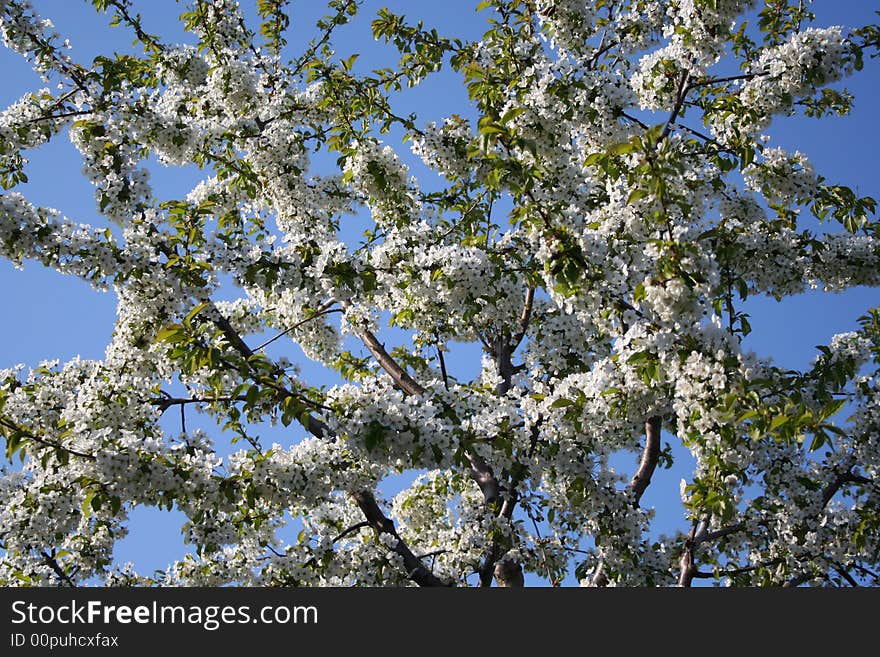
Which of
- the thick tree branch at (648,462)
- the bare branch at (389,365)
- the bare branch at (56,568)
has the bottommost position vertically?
the bare branch at (56,568)

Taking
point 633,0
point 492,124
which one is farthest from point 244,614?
point 633,0

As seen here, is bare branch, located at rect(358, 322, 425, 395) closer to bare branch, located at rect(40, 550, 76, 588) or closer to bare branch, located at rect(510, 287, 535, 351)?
bare branch, located at rect(510, 287, 535, 351)

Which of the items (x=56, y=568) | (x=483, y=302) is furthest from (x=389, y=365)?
(x=56, y=568)

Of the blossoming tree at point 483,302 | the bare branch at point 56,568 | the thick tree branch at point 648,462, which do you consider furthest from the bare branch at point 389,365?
the bare branch at point 56,568

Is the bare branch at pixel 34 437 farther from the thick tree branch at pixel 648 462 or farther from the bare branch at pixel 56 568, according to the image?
the thick tree branch at pixel 648 462

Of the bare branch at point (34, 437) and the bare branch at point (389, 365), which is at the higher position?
the bare branch at point (389, 365)

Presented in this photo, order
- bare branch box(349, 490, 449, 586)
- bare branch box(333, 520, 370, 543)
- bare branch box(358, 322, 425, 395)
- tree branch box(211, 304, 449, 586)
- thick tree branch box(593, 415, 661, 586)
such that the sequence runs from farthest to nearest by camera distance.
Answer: bare branch box(358, 322, 425, 395) → thick tree branch box(593, 415, 661, 586) → bare branch box(349, 490, 449, 586) → bare branch box(333, 520, 370, 543) → tree branch box(211, 304, 449, 586)

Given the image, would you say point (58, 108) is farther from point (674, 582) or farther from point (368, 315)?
point (674, 582)

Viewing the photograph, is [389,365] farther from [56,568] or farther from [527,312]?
[56,568]

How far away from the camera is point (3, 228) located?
5.67 m

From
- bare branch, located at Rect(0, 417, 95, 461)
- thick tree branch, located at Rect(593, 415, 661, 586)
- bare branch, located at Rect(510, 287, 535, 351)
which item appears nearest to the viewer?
bare branch, located at Rect(0, 417, 95, 461)

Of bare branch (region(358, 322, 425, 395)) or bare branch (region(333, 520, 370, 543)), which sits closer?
bare branch (region(333, 520, 370, 543))

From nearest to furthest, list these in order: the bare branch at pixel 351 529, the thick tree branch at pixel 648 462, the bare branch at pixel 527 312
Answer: the bare branch at pixel 351 529 < the thick tree branch at pixel 648 462 < the bare branch at pixel 527 312

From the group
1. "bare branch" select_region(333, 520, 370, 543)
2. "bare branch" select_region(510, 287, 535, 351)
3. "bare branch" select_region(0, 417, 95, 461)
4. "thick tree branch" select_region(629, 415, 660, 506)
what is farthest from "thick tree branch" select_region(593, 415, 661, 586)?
"bare branch" select_region(0, 417, 95, 461)
